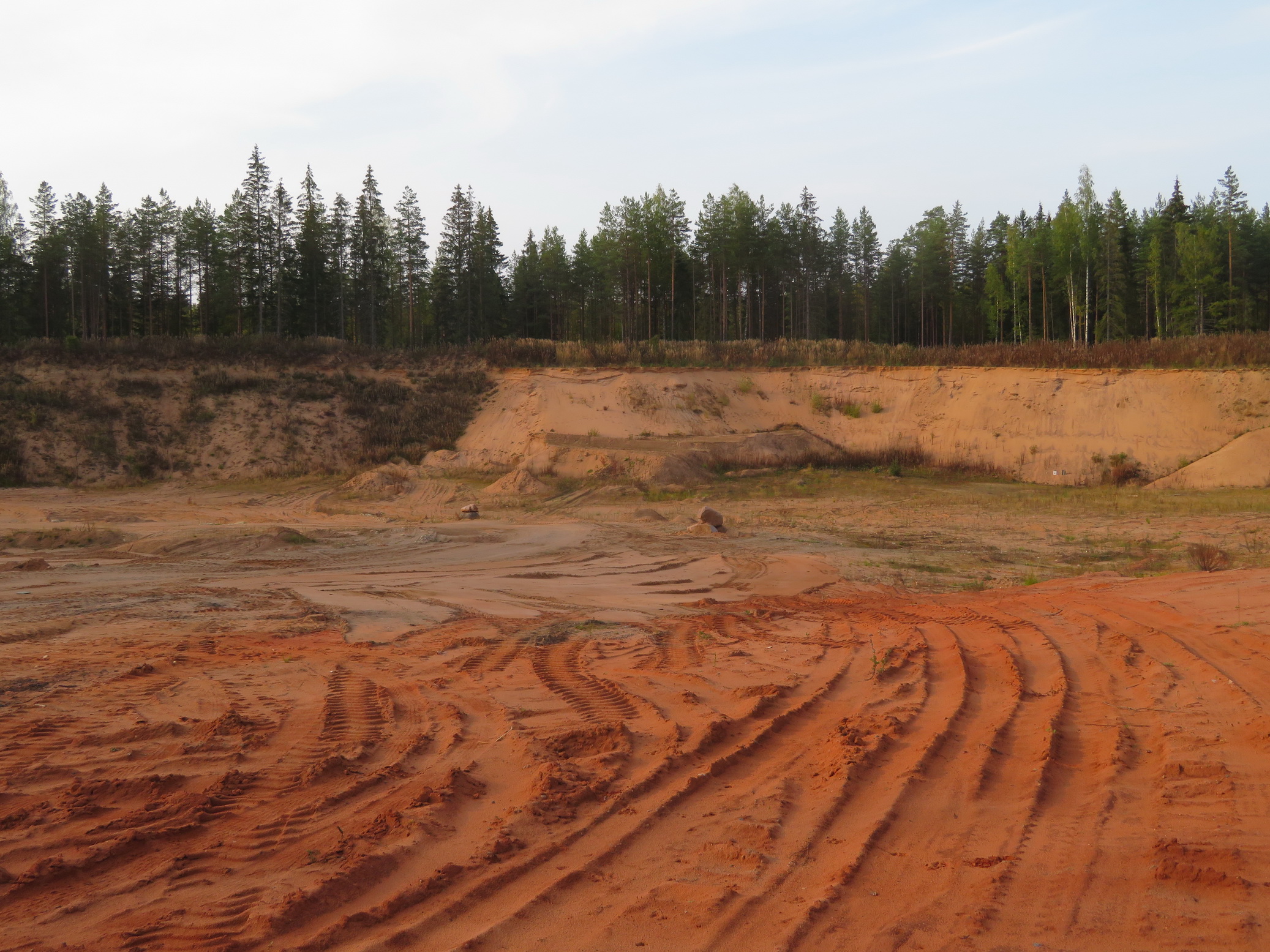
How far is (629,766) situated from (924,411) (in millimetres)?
33243

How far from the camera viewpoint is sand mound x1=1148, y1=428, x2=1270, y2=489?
2570 cm

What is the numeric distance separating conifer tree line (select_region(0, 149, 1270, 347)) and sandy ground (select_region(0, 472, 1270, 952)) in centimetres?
4120

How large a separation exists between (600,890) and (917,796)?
6.73ft

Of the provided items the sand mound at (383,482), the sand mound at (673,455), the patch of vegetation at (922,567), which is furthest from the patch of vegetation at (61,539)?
the patch of vegetation at (922,567)

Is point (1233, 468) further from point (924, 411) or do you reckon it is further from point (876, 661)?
point (876, 661)

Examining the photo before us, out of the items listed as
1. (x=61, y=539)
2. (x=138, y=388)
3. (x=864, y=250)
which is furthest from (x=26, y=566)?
(x=864, y=250)

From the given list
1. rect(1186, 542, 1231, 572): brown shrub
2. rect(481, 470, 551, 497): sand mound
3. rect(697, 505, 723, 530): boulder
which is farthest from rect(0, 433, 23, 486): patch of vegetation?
rect(1186, 542, 1231, 572): brown shrub

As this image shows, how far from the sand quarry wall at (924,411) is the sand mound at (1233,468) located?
8.06 feet

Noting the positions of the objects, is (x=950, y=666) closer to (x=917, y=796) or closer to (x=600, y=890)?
(x=917, y=796)

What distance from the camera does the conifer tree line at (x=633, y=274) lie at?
2000 inches

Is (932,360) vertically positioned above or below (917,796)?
above

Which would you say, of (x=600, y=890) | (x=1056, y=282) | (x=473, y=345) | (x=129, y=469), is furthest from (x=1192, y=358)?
(x=129, y=469)

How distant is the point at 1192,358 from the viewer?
33.6 meters

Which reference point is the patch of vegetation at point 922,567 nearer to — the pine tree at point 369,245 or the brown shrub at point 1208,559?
the brown shrub at point 1208,559
